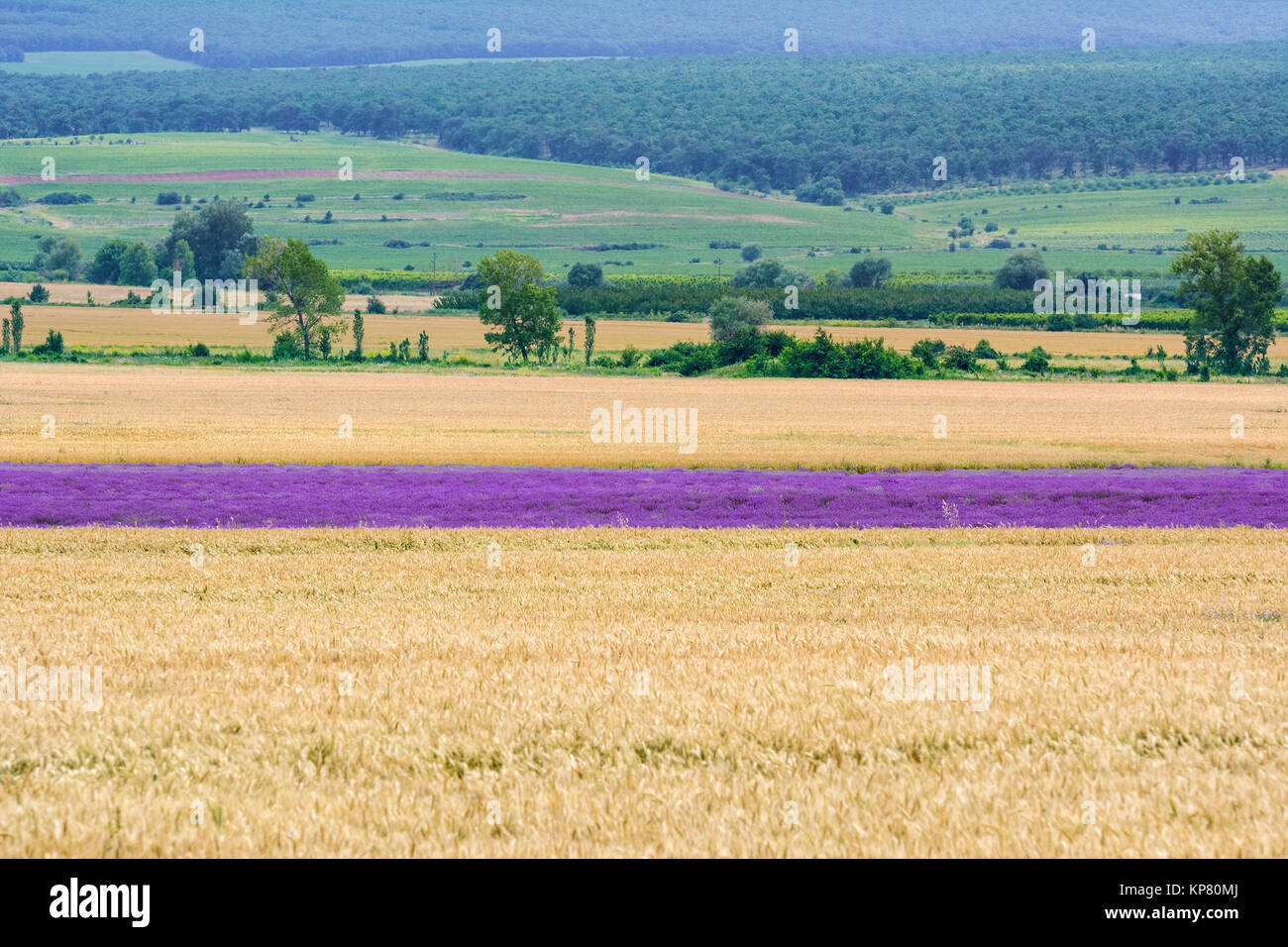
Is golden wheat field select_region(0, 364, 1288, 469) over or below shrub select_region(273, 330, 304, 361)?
below

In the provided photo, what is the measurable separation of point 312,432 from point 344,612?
2949cm

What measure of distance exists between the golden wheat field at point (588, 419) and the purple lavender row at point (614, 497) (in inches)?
150

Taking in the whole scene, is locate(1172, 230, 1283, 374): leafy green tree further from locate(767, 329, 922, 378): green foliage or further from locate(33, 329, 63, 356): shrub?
locate(33, 329, 63, 356): shrub

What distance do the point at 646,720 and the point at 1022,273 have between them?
13719 cm

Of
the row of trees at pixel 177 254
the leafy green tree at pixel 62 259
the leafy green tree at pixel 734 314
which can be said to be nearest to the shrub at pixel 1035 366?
the leafy green tree at pixel 734 314

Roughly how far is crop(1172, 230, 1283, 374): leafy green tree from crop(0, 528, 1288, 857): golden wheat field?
6530 centimetres

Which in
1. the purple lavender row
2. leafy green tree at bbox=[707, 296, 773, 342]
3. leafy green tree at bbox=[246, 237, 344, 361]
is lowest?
the purple lavender row

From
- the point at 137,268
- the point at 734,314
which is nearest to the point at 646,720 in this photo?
the point at 734,314

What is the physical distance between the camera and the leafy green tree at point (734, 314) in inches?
3214

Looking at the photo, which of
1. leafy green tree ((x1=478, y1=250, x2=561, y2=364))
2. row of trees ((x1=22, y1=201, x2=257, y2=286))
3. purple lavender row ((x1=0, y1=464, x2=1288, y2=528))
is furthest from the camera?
row of trees ((x1=22, y1=201, x2=257, y2=286))

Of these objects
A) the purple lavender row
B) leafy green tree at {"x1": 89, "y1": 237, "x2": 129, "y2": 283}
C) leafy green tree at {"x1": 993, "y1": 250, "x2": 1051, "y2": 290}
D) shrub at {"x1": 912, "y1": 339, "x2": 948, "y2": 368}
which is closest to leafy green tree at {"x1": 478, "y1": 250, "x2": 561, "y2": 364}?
shrub at {"x1": 912, "y1": 339, "x2": 948, "y2": 368}

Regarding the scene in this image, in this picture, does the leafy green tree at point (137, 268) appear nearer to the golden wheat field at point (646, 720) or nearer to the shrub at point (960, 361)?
the shrub at point (960, 361)

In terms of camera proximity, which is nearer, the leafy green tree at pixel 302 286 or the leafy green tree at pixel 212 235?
the leafy green tree at pixel 302 286

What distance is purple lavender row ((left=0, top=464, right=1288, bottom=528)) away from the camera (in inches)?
898
